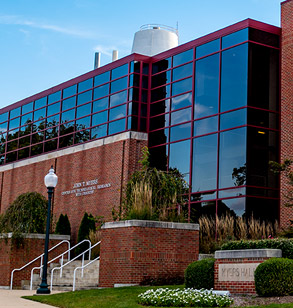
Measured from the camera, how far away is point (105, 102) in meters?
33.6

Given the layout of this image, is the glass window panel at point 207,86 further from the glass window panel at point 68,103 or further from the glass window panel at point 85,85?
the glass window panel at point 68,103

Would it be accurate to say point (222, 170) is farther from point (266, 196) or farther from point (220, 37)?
point (220, 37)

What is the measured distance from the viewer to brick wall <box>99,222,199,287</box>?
59.6ft

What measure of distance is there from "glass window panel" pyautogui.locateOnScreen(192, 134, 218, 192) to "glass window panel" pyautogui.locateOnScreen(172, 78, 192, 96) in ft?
9.09

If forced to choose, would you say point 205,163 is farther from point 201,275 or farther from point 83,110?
point 201,275

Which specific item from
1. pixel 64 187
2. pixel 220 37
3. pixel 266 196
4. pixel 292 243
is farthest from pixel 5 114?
pixel 292 243

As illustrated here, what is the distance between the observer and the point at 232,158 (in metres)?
26.2

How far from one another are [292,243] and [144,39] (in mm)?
26313

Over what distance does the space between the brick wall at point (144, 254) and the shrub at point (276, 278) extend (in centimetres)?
516

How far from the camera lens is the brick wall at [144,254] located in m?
18.2

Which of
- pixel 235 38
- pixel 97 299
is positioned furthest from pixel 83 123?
pixel 97 299

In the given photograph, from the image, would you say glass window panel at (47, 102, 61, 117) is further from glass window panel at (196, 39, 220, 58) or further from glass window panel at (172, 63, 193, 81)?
glass window panel at (196, 39, 220, 58)

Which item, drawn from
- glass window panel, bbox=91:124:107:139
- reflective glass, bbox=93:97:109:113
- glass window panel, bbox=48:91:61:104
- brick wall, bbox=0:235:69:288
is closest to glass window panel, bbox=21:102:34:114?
glass window panel, bbox=48:91:61:104

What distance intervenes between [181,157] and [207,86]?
3642 millimetres
